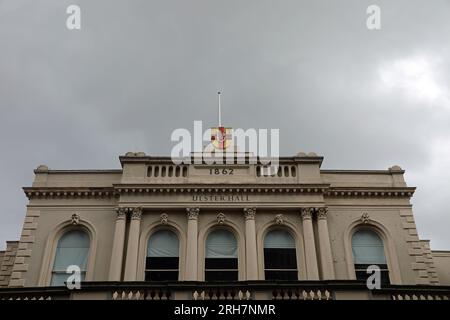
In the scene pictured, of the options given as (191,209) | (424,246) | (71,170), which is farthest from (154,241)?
(424,246)

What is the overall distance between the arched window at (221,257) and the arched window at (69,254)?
5736mm

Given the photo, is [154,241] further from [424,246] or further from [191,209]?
[424,246]

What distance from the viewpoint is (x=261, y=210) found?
80.0 ft

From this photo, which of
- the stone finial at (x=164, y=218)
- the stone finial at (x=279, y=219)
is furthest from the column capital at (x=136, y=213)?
the stone finial at (x=279, y=219)

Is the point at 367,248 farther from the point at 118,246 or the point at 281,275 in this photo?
the point at 118,246

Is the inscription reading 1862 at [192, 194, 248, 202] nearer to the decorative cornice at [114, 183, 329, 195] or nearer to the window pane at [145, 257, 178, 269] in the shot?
the decorative cornice at [114, 183, 329, 195]

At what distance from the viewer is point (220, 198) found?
24500 mm

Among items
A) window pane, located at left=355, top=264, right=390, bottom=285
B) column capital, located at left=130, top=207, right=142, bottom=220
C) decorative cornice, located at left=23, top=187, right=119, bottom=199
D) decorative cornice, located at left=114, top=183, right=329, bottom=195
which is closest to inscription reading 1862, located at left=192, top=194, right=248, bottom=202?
decorative cornice, located at left=114, top=183, right=329, bottom=195

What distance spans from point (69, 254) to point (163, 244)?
4.44 metres

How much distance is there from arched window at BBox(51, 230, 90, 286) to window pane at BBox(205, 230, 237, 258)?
5781 millimetres

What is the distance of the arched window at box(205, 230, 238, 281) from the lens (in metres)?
23.0

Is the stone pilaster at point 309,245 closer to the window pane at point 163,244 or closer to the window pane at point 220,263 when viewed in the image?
the window pane at point 220,263

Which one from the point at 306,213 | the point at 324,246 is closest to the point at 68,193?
the point at 306,213

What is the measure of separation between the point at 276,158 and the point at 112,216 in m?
8.61
